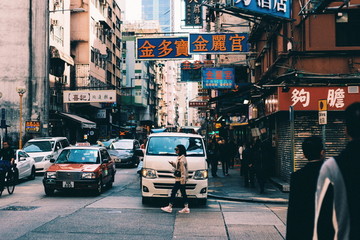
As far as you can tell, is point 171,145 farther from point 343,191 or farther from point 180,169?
point 343,191

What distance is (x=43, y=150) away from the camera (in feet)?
79.9

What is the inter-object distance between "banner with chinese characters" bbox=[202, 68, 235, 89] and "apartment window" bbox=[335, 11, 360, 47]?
32.7ft

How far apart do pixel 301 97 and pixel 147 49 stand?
8.80 m

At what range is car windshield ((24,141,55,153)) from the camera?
24.3 metres

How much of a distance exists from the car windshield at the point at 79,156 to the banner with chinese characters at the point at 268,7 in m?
7.17

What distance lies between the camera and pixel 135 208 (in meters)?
12.2

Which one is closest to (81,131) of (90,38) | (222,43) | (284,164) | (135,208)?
(90,38)

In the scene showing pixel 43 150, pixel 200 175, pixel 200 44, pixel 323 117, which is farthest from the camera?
pixel 43 150

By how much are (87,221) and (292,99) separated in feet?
30.3

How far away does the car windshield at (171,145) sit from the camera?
1337 centimetres

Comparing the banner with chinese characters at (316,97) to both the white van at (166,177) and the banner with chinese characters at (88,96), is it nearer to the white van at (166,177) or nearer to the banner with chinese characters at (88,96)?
the white van at (166,177)

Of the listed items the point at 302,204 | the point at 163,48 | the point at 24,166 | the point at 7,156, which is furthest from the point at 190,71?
the point at 302,204

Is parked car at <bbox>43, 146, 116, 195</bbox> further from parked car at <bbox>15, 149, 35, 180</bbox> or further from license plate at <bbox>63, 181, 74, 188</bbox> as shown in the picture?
parked car at <bbox>15, 149, 35, 180</bbox>

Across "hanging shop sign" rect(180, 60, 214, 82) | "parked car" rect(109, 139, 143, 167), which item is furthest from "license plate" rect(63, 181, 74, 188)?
"hanging shop sign" rect(180, 60, 214, 82)
